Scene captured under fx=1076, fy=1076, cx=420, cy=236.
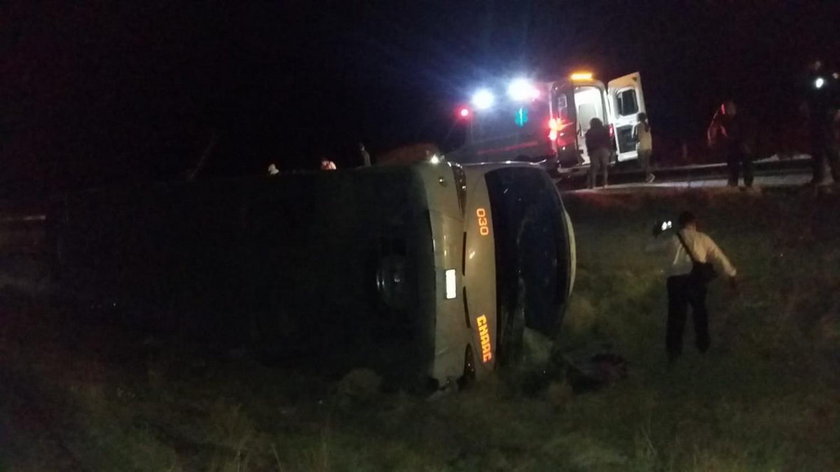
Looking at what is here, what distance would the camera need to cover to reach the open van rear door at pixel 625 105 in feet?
66.0

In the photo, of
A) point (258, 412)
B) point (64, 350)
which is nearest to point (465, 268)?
point (258, 412)

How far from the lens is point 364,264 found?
7043mm

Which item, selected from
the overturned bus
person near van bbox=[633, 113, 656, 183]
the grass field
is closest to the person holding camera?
the grass field

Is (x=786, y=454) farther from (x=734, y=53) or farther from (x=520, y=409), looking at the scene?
(x=734, y=53)

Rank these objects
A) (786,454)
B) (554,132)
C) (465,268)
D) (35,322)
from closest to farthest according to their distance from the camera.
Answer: (786,454) → (465,268) → (35,322) → (554,132)

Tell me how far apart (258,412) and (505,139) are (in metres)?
12.2

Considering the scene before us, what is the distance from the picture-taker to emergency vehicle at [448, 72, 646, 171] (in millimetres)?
18375

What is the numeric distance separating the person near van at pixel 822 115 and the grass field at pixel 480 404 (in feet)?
7.87

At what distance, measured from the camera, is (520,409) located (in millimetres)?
7152

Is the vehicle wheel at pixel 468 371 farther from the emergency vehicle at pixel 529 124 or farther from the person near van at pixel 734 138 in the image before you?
the emergency vehicle at pixel 529 124

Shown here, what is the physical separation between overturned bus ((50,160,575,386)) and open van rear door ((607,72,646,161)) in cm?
1253

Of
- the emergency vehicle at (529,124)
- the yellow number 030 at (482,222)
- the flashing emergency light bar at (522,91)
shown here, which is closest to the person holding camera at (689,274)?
the yellow number 030 at (482,222)

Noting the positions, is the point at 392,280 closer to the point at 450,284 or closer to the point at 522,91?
the point at 450,284

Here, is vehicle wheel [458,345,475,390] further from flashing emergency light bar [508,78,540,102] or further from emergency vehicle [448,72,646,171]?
flashing emergency light bar [508,78,540,102]
